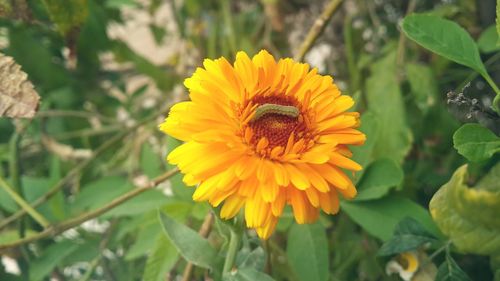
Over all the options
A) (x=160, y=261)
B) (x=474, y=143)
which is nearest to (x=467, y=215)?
(x=474, y=143)

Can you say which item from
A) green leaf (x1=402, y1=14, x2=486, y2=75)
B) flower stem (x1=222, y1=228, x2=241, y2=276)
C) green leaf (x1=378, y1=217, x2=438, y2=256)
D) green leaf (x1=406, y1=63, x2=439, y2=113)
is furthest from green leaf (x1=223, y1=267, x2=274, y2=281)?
green leaf (x1=406, y1=63, x2=439, y2=113)

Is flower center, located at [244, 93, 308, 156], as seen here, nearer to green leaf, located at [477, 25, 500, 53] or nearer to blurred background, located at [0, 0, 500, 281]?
blurred background, located at [0, 0, 500, 281]

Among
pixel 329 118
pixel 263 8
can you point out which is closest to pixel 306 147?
pixel 329 118

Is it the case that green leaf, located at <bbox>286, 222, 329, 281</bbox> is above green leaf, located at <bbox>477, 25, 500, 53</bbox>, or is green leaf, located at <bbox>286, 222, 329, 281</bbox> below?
above

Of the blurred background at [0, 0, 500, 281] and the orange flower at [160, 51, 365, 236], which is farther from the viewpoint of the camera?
the blurred background at [0, 0, 500, 281]

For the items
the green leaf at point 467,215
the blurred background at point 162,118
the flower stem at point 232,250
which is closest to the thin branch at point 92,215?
the blurred background at point 162,118
